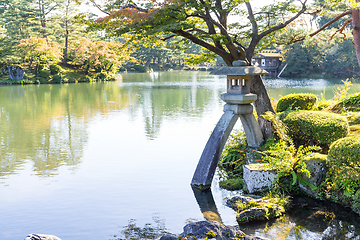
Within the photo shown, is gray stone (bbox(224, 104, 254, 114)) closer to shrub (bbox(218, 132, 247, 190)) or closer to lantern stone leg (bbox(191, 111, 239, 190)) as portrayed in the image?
lantern stone leg (bbox(191, 111, 239, 190))

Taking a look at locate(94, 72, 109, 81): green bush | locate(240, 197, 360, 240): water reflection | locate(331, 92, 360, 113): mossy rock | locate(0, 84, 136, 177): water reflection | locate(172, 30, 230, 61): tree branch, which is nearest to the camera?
locate(240, 197, 360, 240): water reflection

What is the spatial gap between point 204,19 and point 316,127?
3.53 metres

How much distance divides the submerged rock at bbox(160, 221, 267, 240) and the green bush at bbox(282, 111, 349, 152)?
9.16 ft

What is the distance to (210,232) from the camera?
11.1 ft

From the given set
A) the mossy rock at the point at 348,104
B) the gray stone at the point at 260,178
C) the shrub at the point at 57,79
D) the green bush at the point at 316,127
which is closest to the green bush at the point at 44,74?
the shrub at the point at 57,79

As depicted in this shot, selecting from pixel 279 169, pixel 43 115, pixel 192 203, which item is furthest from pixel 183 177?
pixel 43 115

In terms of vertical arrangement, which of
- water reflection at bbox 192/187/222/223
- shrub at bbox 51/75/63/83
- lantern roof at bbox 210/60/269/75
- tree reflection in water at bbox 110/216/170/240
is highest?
shrub at bbox 51/75/63/83

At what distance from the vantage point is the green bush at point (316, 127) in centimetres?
539

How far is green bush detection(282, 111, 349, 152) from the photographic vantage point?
5395 millimetres

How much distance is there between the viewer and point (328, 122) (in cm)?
544

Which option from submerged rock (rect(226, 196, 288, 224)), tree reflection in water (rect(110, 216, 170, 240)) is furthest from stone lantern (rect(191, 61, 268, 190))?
tree reflection in water (rect(110, 216, 170, 240))

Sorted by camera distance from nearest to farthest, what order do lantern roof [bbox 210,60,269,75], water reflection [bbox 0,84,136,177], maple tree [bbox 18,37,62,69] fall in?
lantern roof [bbox 210,60,269,75] → water reflection [bbox 0,84,136,177] → maple tree [bbox 18,37,62,69]

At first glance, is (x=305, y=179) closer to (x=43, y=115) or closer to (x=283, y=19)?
(x=283, y=19)

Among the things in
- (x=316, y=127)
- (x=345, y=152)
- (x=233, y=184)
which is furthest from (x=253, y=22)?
(x=345, y=152)
